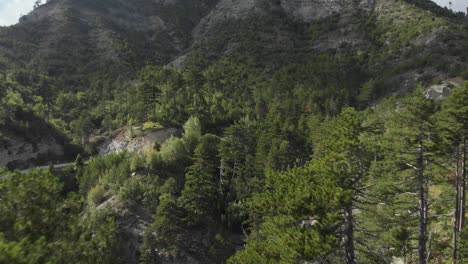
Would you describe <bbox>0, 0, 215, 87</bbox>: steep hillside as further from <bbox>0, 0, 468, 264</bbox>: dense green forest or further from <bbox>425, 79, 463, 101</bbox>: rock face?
<bbox>425, 79, 463, 101</bbox>: rock face

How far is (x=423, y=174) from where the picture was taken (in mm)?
20328

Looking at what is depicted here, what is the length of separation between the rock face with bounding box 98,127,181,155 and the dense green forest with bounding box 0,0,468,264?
151 cm

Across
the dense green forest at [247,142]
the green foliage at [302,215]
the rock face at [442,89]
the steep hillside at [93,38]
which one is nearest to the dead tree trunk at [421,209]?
the dense green forest at [247,142]

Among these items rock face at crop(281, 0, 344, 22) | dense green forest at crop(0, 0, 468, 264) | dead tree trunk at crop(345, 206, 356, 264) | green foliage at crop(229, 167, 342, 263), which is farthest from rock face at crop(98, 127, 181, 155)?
rock face at crop(281, 0, 344, 22)

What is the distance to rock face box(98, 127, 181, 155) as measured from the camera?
64.1 metres

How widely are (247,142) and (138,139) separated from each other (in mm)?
23079

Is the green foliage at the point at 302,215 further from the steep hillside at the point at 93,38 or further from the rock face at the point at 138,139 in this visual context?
the steep hillside at the point at 93,38

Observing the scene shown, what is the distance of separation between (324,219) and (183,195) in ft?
107

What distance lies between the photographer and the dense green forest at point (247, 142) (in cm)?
1877

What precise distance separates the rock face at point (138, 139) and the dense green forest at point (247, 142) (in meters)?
1.51

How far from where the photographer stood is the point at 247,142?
5834 cm

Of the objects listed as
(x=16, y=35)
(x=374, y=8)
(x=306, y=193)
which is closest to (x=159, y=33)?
(x=16, y=35)

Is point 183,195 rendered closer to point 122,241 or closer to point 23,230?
point 122,241

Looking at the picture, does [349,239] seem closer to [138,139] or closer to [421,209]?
[421,209]
